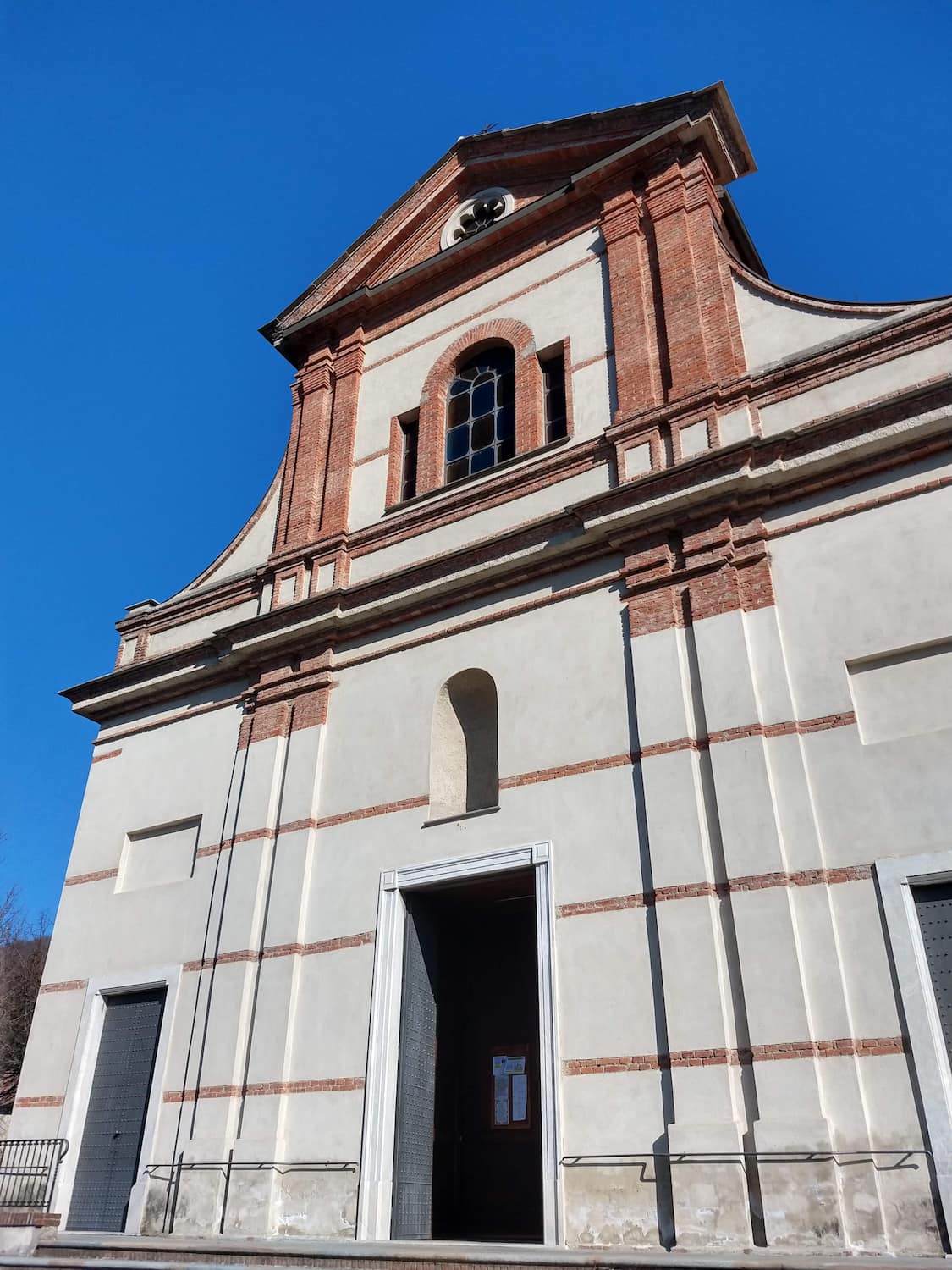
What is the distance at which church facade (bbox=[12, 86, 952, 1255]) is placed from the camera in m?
8.80

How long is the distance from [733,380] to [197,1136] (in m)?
10.5

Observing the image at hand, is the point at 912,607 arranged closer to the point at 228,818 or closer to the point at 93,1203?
the point at 228,818

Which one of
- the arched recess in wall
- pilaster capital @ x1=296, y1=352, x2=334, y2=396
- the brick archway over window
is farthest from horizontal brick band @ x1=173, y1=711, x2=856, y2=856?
pilaster capital @ x1=296, y1=352, x2=334, y2=396

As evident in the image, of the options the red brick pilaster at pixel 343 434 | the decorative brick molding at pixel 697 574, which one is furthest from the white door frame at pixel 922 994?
the red brick pilaster at pixel 343 434

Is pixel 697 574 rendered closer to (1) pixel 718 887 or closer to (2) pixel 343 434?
(1) pixel 718 887

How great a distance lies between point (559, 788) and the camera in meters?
11.0

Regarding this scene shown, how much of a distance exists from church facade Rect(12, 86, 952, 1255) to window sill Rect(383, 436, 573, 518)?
0.07m

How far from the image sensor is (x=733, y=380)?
1204cm

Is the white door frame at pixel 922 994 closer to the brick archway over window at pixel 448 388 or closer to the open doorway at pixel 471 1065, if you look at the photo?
the open doorway at pixel 471 1065

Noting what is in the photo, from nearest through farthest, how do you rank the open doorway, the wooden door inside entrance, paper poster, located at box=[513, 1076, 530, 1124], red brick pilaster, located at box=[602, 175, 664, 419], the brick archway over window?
the open doorway, paper poster, located at box=[513, 1076, 530, 1124], the wooden door inside entrance, red brick pilaster, located at box=[602, 175, 664, 419], the brick archway over window

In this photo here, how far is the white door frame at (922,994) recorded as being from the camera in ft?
25.7

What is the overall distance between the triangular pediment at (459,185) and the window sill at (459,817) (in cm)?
917

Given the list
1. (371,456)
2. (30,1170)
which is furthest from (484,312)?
(30,1170)

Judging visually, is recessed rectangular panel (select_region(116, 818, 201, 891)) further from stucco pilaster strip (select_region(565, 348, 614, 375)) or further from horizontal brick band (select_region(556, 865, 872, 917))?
stucco pilaster strip (select_region(565, 348, 614, 375))
